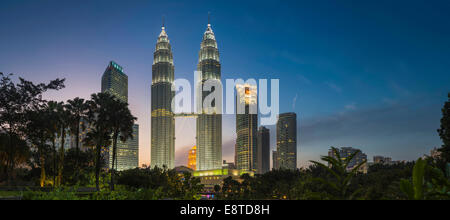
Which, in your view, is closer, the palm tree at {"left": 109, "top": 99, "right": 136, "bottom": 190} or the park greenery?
the park greenery

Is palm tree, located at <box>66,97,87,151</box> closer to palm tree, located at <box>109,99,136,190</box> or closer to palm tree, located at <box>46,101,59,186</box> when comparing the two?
palm tree, located at <box>46,101,59,186</box>

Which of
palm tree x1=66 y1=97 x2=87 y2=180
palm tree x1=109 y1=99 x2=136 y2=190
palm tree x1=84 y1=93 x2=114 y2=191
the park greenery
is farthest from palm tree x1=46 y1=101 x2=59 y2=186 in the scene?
palm tree x1=109 y1=99 x2=136 y2=190

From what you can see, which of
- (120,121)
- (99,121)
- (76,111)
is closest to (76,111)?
(76,111)

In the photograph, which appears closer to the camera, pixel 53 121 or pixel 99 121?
pixel 53 121

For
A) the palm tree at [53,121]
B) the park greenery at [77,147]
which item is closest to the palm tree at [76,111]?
the park greenery at [77,147]

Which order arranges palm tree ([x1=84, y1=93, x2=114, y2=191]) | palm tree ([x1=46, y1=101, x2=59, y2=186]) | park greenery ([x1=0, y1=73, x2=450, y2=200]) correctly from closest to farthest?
park greenery ([x1=0, y1=73, x2=450, y2=200]) → palm tree ([x1=46, y1=101, x2=59, y2=186]) → palm tree ([x1=84, y1=93, x2=114, y2=191])

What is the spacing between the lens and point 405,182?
462 centimetres

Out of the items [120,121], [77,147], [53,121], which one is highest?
[120,121]

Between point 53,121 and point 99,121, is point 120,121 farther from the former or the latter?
point 53,121

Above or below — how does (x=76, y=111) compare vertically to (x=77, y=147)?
above

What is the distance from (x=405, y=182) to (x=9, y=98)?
31172 mm

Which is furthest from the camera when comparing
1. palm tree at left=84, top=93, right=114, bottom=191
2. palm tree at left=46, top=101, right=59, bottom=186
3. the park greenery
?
palm tree at left=84, top=93, right=114, bottom=191
